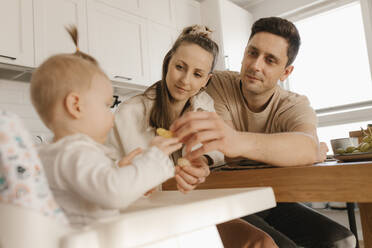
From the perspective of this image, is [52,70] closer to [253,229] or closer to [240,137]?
[240,137]

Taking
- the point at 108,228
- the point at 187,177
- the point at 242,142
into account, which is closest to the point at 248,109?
the point at 242,142

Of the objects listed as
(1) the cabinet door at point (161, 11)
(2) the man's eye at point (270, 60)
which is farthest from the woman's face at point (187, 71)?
(1) the cabinet door at point (161, 11)

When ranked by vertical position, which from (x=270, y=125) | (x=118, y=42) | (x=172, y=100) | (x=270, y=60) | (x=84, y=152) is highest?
(x=118, y=42)

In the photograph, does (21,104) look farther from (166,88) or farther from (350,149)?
(350,149)

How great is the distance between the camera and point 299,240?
1305 mm

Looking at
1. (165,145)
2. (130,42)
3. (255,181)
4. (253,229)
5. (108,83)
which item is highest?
(130,42)

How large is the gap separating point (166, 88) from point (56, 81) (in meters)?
0.90

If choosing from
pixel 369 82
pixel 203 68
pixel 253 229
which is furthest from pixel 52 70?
pixel 369 82

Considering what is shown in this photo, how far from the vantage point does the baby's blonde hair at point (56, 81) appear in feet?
1.90

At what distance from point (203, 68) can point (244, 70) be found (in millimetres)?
340

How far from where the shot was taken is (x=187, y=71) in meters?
1.41

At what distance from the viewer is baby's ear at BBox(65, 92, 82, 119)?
57 centimetres

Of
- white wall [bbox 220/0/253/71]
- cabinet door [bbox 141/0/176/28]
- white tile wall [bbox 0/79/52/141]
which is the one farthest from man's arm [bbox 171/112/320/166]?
white wall [bbox 220/0/253/71]

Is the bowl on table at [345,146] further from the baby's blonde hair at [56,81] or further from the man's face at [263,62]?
the baby's blonde hair at [56,81]
